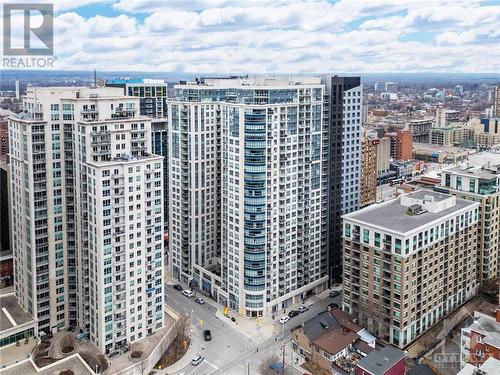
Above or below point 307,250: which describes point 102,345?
below

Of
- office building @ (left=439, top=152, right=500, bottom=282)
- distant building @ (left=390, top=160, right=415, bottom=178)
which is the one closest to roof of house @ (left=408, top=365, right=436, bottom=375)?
office building @ (left=439, top=152, right=500, bottom=282)

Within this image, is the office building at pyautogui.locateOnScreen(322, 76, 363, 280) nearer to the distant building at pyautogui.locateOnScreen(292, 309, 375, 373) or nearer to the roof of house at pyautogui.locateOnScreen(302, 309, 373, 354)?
the roof of house at pyautogui.locateOnScreen(302, 309, 373, 354)

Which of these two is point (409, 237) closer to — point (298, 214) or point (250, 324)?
point (298, 214)

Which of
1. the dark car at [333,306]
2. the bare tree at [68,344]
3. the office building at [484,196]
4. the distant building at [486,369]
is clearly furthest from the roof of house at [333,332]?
the bare tree at [68,344]

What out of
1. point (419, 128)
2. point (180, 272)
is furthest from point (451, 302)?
point (419, 128)

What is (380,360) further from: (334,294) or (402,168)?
(402,168)

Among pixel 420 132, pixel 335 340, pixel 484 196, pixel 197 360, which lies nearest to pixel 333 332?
pixel 335 340

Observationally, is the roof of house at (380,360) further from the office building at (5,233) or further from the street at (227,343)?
the office building at (5,233)
